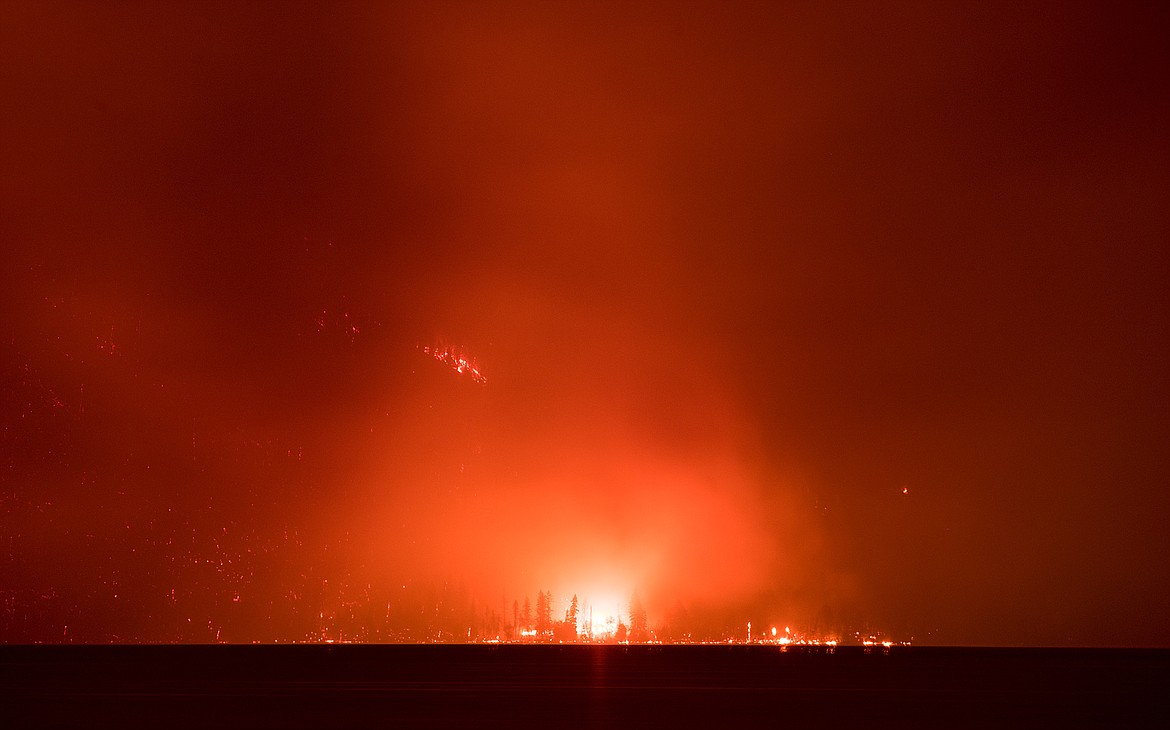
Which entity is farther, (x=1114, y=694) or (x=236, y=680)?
(x=236, y=680)

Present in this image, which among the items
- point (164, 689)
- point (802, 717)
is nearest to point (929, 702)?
point (802, 717)

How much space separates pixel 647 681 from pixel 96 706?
2056 inches

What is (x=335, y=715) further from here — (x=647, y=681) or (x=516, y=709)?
(x=647, y=681)

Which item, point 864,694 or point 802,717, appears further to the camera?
point 864,694

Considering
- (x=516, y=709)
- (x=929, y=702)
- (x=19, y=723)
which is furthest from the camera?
(x=929, y=702)

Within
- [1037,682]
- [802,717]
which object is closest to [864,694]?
[802,717]

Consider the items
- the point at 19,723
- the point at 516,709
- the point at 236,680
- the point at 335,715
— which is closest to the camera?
the point at 19,723

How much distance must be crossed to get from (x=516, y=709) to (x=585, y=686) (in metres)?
29.8

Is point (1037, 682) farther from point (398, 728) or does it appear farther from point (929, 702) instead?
point (398, 728)

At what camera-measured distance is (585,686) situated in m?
81.9

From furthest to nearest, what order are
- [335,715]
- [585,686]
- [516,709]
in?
[585,686], [516,709], [335,715]

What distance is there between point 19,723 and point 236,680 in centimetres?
4911

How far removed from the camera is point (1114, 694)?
6919 centimetres

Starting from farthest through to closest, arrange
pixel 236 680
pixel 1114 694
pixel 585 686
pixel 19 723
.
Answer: pixel 236 680
pixel 585 686
pixel 1114 694
pixel 19 723
